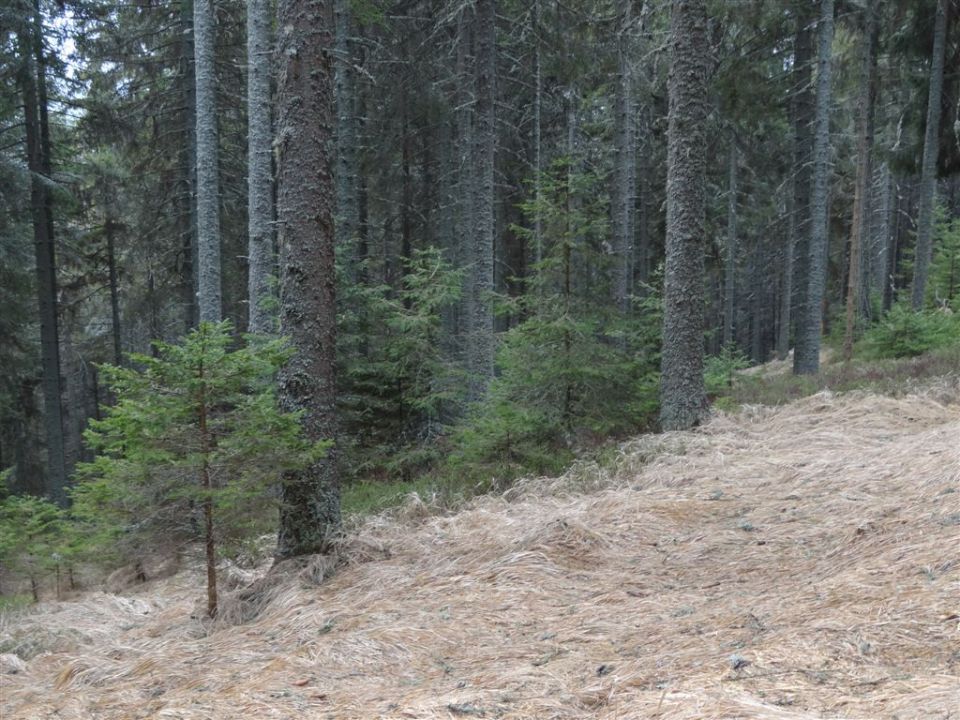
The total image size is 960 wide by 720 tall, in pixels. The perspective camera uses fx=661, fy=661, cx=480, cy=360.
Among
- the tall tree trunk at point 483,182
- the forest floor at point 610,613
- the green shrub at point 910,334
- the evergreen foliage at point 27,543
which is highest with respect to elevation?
the tall tree trunk at point 483,182

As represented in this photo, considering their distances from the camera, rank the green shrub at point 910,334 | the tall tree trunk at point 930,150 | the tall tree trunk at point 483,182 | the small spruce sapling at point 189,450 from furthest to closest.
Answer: the tall tree trunk at point 930,150, the green shrub at point 910,334, the tall tree trunk at point 483,182, the small spruce sapling at point 189,450

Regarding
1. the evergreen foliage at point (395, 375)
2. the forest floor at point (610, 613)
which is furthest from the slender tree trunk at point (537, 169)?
the forest floor at point (610, 613)

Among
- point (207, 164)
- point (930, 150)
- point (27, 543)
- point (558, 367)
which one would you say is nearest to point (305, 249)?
point (558, 367)

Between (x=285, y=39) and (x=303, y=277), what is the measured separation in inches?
83.8

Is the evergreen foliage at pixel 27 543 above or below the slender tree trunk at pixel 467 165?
below

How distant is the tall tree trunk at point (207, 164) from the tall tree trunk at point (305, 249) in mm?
6444

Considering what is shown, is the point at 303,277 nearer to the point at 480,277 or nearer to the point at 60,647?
the point at 60,647

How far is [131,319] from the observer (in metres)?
19.5

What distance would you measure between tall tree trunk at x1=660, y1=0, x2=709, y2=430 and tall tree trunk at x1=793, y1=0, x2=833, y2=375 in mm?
6155

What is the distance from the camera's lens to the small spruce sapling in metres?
5.00

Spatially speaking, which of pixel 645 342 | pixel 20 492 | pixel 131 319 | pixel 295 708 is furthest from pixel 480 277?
pixel 20 492

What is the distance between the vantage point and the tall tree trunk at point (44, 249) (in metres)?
13.9

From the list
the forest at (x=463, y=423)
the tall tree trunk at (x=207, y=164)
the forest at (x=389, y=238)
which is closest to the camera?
the forest at (x=463, y=423)

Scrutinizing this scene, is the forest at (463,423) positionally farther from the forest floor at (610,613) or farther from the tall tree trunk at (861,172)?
the tall tree trunk at (861,172)
